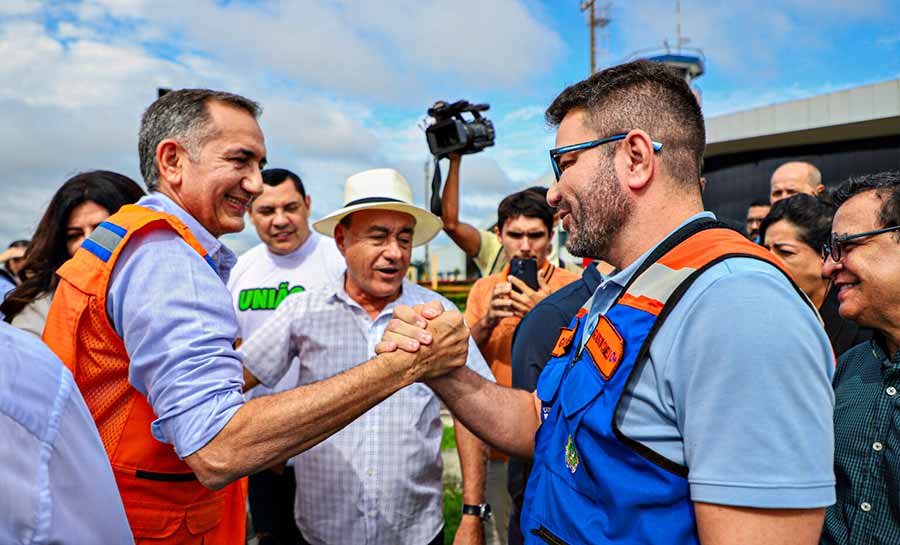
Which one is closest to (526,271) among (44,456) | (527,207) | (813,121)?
(527,207)

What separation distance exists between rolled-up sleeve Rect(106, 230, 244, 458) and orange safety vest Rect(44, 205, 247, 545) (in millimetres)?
44

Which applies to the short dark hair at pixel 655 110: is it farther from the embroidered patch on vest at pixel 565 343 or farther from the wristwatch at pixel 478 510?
the wristwatch at pixel 478 510

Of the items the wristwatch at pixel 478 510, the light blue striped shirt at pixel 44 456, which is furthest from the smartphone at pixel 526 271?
the light blue striped shirt at pixel 44 456

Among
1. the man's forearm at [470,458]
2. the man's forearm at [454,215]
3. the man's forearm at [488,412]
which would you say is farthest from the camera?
the man's forearm at [454,215]

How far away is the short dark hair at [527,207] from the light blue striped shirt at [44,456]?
3380 mm

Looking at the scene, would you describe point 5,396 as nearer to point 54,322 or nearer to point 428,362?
point 54,322

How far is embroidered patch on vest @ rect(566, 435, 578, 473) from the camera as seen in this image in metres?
1.42

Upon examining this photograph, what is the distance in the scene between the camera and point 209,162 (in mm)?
2182

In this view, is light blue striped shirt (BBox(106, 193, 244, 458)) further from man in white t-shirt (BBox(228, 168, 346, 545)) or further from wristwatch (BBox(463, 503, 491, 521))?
man in white t-shirt (BBox(228, 168, 346, 545))

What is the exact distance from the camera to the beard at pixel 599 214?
64.1 inches

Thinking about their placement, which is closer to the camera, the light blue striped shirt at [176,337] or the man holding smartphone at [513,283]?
the light blue striped shirt at [176,337]

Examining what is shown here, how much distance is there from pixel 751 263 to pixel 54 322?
1.85m

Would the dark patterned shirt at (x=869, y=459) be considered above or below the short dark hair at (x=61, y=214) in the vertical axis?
below

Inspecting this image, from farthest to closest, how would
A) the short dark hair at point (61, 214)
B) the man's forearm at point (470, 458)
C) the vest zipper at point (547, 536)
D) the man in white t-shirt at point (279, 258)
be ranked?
the man in white t-shirt at point (279, 258) → the short dark hair at point (61, 214) → the man's forearm at point (470, 458) → the vest zipper at point (547, 536)
